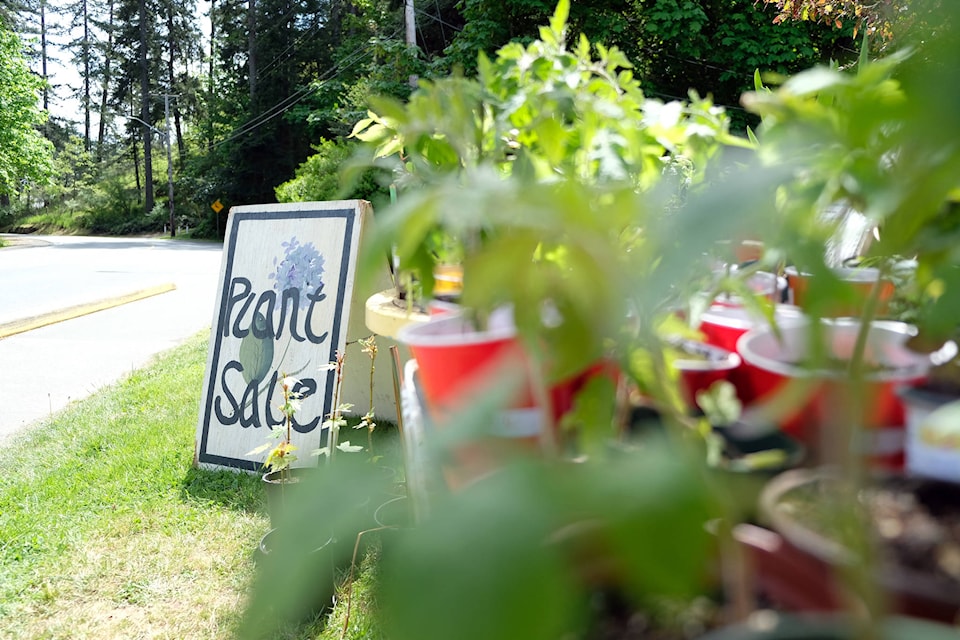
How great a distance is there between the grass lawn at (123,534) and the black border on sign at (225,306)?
0.07m

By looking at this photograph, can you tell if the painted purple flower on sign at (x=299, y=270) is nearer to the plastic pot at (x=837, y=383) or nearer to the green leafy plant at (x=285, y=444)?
the green leafy plant at (x=285, y=444)

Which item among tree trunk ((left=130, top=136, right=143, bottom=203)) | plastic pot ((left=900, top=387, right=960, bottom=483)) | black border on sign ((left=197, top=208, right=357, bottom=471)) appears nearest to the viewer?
plastic pot ((left=900, top=387, right=960, bottom=483))

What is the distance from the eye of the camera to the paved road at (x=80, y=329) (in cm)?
392

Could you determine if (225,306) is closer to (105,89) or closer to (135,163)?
(135,163)

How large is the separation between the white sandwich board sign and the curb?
3.66 metres

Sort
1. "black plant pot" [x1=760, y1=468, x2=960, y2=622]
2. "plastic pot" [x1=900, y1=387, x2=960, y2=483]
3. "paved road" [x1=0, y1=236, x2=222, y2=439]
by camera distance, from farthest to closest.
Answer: "paved road" [x1=0, y1=236, x2=222, y2=439]
"plastic pot" [x1=900, y1=387, x2=960, y2=483]
"black plant pot" [x1=760, y1=468, x2=960, y2=622]

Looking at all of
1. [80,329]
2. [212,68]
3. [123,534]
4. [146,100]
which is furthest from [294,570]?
[146,100]

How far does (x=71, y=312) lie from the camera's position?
6090 millimetres

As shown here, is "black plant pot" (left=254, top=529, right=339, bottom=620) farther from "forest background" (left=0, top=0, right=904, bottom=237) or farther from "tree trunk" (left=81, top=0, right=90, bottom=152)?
"tree trunk" (left=81, top=0, right=90, bottom=152)

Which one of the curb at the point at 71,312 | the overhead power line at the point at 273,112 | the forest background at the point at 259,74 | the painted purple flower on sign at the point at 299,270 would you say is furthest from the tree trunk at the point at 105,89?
the painted purple flower on sign at the point at 299,270

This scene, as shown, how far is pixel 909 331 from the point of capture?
1.92 feet

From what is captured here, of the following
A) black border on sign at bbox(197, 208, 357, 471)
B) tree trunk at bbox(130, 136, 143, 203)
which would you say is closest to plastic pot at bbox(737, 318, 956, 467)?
black border on sign at bbox(197, 208, 357, 471)

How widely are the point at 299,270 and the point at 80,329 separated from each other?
397cm

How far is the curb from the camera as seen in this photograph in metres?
5.38
